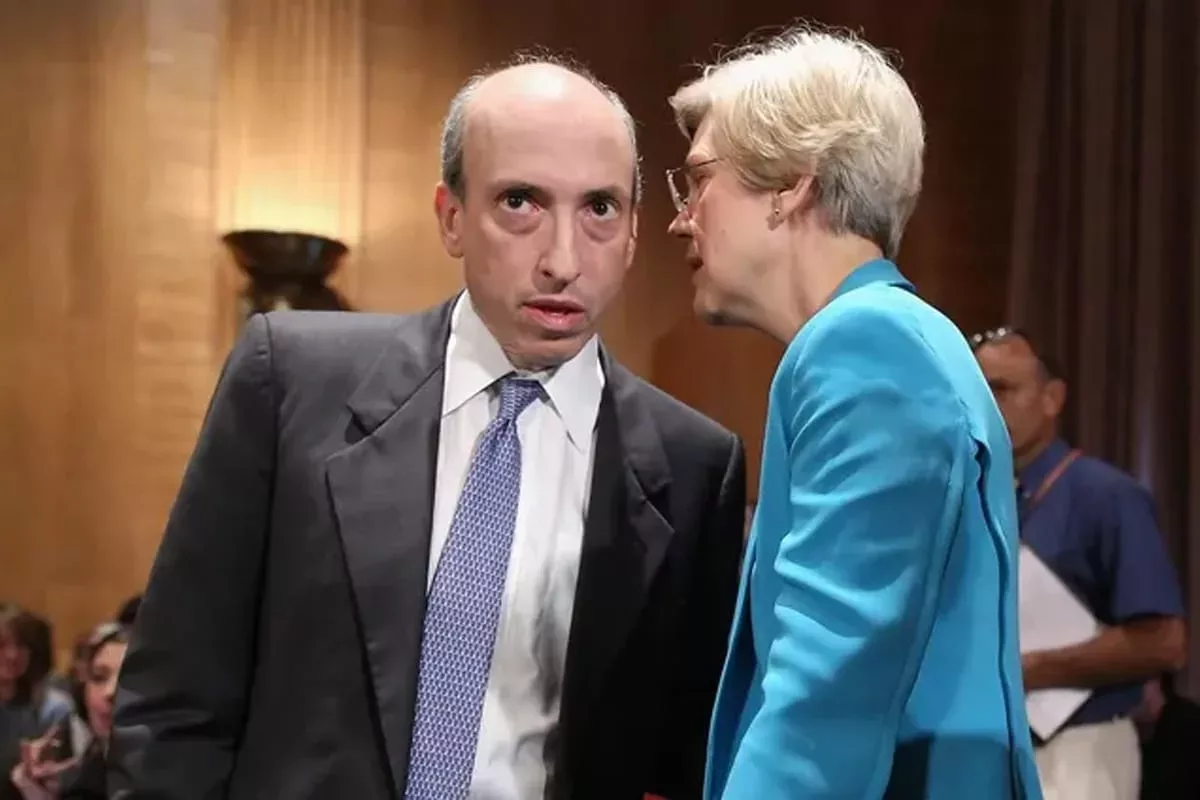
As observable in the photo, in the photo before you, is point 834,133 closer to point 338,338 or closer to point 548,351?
point 548,351

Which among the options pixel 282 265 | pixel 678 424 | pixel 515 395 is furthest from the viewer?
pixel 282 265

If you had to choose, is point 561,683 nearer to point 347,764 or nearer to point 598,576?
point 598,576

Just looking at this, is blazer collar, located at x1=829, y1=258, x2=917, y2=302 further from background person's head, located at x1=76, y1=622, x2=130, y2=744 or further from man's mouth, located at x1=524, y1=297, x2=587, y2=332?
background person's head, located at x1=76, y1=622, x2=130, y2=744

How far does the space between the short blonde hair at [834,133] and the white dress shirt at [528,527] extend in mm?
416

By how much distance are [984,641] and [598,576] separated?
1.75 feet

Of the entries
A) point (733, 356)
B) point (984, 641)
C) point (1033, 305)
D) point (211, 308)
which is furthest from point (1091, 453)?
point (984, 641)

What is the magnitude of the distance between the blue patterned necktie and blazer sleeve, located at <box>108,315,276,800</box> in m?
0.20

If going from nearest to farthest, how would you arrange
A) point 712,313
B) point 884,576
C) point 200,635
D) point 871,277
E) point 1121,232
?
point 884,576 → point 871,277 → point 712,313 → point 200,635 → point 1121,232

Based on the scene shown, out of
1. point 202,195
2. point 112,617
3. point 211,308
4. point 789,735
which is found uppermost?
point 202,195

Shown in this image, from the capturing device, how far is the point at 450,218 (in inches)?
67.7

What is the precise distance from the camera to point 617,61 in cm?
487

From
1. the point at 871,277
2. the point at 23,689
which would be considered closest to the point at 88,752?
the point at 23,689

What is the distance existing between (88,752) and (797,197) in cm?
269

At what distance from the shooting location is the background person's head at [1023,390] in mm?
3363
